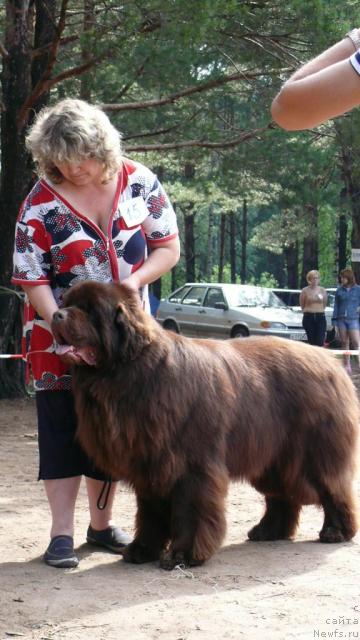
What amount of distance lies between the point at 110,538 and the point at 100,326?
143 cm

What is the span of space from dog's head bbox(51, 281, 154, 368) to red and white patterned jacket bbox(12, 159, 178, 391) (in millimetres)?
383

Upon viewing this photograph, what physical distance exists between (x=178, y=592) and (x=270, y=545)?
1.06m

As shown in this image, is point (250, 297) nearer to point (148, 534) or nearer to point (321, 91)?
point (148, 534)

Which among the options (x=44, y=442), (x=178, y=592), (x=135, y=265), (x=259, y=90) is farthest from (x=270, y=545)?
(x=259, y=90)

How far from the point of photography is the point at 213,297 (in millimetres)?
24156

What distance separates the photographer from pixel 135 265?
4.96m

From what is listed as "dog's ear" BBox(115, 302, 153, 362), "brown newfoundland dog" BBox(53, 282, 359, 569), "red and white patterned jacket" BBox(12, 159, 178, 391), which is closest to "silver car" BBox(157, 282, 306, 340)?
"brown newfoundland dog" BBox(53, 282, 359, 569)

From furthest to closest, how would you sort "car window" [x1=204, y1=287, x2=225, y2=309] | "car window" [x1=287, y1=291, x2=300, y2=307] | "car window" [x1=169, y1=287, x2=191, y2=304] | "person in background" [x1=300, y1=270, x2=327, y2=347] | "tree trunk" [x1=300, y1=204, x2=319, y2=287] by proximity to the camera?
"tree trunk" [x1=300, y1=204, x2=319, y2=287] < "car window" [x1=287, y1=291, x2=300, y2=307] < "car window" [x1=169, y1=287, x2=191, y2=304] < "car window" [x1=204, y1=287, x2=225, y2=309] < "person in background" [x1=300, y1=270, x2=327, y2=347]

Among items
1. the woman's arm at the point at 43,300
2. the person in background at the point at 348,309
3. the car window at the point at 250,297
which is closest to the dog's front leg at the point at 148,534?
the woman's arm at the point at 43,300

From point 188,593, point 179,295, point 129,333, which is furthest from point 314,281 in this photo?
point 188,593

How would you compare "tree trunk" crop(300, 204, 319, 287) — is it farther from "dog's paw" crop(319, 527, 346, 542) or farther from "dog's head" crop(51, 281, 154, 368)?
"dog's head" crop(51, 281, 154, 368)

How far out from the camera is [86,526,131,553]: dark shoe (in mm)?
5156

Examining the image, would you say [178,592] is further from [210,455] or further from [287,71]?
[287,71]

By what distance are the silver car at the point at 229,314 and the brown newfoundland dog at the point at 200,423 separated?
16.9 m
